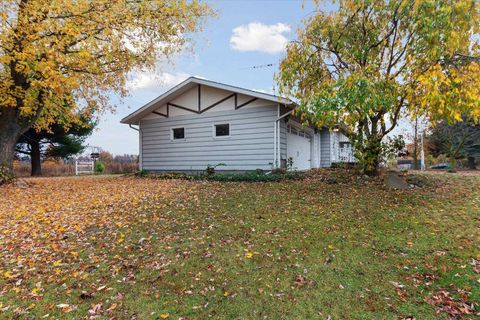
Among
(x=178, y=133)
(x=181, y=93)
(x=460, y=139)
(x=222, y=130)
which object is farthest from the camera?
(x=460, y=139)

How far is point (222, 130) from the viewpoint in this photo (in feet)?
39.5

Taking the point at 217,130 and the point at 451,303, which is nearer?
the point at 451,303

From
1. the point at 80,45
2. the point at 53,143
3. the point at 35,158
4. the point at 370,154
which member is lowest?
the point at 370,154

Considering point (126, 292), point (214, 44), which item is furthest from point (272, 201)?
point (214, 44)

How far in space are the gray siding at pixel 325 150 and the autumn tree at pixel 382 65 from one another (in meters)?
8.19

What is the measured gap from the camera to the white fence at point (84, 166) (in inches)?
836

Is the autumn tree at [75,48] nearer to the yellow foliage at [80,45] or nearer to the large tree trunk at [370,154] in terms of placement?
the yellow foliage at [80,45]

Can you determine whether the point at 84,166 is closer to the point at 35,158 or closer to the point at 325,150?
the point at 35,158

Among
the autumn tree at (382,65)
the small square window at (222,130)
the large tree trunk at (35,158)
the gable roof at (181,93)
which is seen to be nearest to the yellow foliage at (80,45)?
the gable roof at (181,93)

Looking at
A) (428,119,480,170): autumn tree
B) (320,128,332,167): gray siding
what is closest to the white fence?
(320,128,332,167): gray siding

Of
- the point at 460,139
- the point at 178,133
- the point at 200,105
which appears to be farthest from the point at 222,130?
the point at 460,139

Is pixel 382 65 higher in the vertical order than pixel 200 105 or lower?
higher

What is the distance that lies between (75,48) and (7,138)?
12.1 feet

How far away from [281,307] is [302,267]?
2.77 ft
